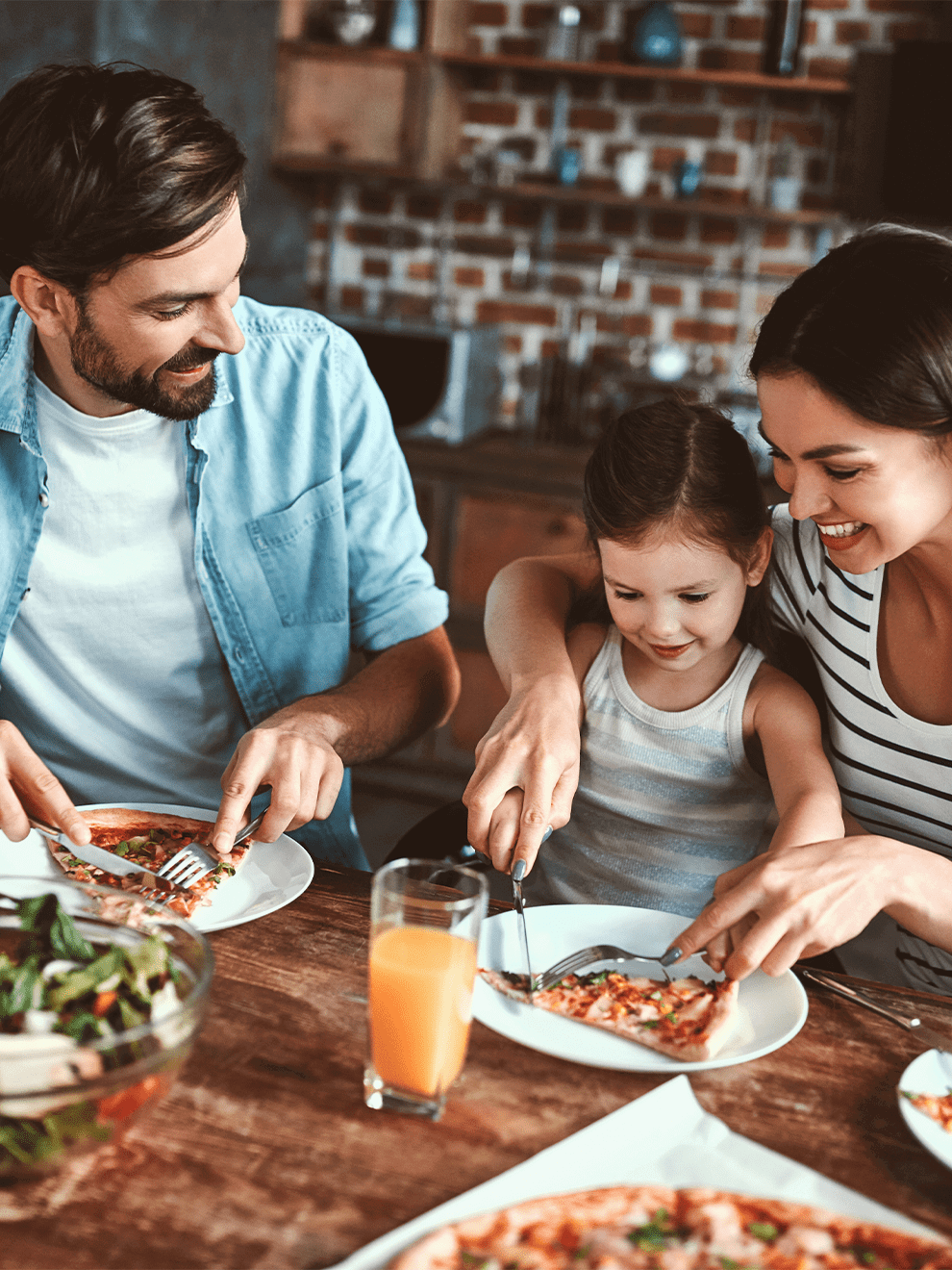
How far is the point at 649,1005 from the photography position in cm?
98

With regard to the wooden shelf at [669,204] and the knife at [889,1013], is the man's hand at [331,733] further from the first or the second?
the wooden shelf at [669,204]

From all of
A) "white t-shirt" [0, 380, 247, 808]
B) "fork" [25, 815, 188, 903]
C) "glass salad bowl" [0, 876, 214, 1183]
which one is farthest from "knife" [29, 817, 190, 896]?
"white t-shirt" [0, 380, 247, 808]

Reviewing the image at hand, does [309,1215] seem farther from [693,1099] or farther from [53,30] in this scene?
[53,30]

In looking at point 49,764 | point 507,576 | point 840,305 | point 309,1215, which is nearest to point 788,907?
point 309,1215

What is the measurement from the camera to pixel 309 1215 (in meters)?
0.73

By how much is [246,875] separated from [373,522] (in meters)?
0.64

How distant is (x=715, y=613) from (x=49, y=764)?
Answer: 91 cm

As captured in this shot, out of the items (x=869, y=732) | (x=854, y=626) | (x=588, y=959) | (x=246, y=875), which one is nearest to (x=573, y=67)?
(x=854, y=626)

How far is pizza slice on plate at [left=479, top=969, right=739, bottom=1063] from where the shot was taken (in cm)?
91

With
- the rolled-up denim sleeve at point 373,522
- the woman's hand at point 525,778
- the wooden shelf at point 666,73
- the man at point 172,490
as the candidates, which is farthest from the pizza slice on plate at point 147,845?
the wooden shelf at point 666,73

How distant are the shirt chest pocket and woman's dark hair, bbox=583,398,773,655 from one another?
35 cm

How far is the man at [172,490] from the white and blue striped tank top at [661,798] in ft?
0.78

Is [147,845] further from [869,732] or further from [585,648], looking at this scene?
[869,732]

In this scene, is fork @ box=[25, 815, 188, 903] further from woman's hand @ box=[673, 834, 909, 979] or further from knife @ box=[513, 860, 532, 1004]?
woman's hand @ box=[673, 834, 909, 979]
